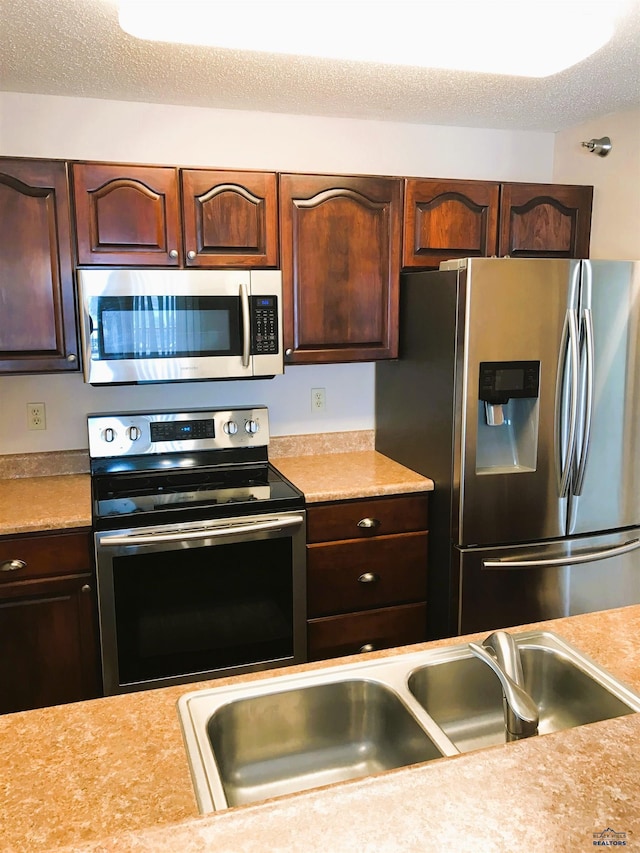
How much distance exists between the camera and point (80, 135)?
2.64 metres

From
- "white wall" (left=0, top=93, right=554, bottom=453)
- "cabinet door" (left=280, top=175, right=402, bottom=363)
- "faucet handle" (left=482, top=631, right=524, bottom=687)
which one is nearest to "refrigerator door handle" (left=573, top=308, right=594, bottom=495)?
"cabinet door" (left=280, top=175, right=402, bottom=363)

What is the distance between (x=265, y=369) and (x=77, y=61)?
3.91 ft

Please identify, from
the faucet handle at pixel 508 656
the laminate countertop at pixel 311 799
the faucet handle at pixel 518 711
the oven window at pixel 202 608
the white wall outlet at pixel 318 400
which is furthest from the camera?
the white wall outlet at pixel 318 400

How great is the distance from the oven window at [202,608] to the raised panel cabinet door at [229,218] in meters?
1.05

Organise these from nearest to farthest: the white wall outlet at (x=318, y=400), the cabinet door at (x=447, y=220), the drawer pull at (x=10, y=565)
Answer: the drawer pull at (x=10, y=565) < the cabinet door at (x=447, y=220) < the white wall outlet at (x=318, y=400)

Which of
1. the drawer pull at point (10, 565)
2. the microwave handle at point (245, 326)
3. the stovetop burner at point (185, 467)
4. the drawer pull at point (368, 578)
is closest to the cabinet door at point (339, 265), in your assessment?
the microwave handle at point (245, 326)

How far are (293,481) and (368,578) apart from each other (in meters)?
0.46

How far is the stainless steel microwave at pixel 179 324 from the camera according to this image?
7.95ft

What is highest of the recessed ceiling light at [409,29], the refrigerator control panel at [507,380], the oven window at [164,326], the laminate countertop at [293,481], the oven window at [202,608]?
the recessed ceiling light at [409,29]

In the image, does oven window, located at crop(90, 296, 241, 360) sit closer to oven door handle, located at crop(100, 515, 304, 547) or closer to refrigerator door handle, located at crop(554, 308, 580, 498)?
oven door handle, located at crop(100, 515, 304, 547)

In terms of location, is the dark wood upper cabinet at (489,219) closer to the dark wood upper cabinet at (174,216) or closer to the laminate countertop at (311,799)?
the dark wood upper cabinet at (174,216)

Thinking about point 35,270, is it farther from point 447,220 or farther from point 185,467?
point 447,220

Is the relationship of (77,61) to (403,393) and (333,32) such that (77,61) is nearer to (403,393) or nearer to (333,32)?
(333,32)

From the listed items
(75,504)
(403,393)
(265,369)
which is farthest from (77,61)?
(403,393)
